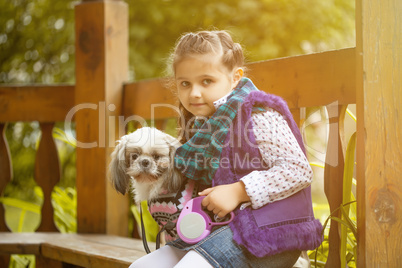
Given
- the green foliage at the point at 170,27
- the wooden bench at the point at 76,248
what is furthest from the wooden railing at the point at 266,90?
the green foliage at the point at 170,27

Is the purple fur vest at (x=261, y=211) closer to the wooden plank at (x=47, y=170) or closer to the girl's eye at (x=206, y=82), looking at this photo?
the girl's eye at (x=206, y=82)

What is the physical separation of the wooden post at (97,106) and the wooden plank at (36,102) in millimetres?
225

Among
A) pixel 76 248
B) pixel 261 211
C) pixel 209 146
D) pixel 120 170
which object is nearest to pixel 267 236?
pixel 261 211

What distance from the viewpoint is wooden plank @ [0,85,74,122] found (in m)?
3.26

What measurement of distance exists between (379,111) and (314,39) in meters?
3.75

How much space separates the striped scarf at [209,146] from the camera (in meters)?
1.60

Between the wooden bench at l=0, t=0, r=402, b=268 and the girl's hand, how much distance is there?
1.27 feet

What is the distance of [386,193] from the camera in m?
1.53

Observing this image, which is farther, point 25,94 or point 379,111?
point 25,94

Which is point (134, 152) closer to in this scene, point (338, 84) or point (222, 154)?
point (222, 154)

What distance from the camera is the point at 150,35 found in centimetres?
529

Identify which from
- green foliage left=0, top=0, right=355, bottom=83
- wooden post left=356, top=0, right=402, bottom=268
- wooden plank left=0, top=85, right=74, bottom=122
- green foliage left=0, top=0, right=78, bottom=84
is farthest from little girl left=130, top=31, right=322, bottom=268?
green foliage left=0, top=0, right=78, bottom=84

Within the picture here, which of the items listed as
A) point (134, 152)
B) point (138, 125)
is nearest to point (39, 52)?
point (138, 125)

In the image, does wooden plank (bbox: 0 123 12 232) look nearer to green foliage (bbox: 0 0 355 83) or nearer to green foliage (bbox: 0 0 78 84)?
green foliage (bbox: 0 0 355 83)
